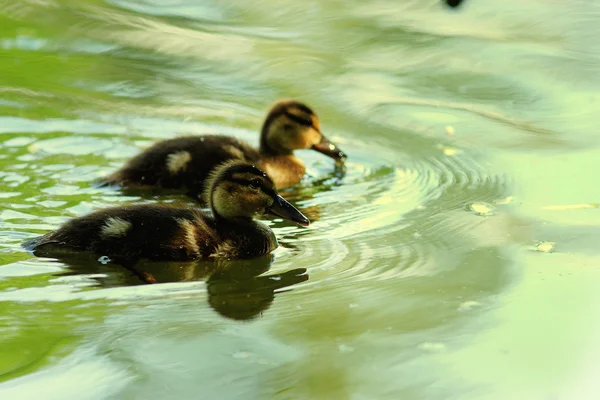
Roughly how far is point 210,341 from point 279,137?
2734mm

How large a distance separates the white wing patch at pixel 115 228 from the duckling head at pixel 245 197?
423 mm

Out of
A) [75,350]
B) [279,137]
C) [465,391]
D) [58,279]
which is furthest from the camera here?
[279,137]

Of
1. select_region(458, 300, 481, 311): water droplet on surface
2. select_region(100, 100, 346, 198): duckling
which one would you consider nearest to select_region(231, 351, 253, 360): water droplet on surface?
select_region(458, 300, 481, 311): water droplet on surface

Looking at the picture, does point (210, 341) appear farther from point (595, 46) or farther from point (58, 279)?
point (595, 46)

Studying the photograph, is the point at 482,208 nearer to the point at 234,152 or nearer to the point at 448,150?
the point at 448,150

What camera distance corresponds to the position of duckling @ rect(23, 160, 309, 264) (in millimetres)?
3842

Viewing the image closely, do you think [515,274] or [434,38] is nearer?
[515,274]

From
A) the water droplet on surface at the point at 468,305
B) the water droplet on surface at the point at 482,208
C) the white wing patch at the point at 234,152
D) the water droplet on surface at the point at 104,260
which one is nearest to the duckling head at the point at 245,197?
the water droplet on surface at the point at 104,260

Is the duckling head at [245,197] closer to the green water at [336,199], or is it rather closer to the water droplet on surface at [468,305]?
the green water at [336,199]

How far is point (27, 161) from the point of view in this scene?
5078mm

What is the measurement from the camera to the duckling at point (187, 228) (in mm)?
3842

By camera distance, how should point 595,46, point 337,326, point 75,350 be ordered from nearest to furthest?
1. point 75,350
2. point 337,326
3. point 595,46

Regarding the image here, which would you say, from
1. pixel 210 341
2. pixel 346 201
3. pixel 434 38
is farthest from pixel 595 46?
pixel 210 341

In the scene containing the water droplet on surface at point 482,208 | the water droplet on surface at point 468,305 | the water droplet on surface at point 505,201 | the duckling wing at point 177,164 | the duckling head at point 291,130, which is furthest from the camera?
the duckling head at point 291,130
